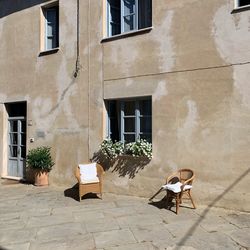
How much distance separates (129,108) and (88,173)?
1.98 meters

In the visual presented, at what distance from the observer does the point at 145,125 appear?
9.44 meters

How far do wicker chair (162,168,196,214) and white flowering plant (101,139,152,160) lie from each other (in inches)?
32.2

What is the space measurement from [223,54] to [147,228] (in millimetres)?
3950

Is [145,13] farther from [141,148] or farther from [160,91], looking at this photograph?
[141,148]

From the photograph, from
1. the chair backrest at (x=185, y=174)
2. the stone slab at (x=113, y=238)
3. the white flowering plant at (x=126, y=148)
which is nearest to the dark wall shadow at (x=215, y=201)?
the chair backrest at (x=185, y=174)

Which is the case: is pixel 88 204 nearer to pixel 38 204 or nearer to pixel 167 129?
pixel 38 204

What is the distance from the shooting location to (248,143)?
7.59 meters

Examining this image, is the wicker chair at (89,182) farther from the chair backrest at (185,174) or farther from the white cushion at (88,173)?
the chair backrest at (185,174)

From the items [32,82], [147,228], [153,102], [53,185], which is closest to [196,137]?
[153,102]

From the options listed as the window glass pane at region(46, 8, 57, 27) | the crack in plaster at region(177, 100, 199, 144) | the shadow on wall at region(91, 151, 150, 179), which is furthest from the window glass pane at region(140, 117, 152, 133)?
the window glass pane at region(46, 8, 57, 27)

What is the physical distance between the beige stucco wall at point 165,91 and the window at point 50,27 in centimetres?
25

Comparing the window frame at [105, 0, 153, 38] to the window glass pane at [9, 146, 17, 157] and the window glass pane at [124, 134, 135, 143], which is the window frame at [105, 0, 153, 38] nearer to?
the window glass pane at [124, 134, 135, 143]

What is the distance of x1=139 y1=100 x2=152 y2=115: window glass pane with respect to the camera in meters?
9.31

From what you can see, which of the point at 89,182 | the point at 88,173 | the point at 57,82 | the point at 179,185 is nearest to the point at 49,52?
the point at 57,82
